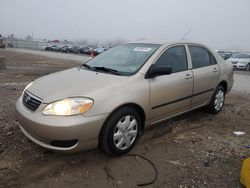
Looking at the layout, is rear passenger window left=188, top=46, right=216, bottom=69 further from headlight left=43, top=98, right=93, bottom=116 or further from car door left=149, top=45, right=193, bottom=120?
headlight left=43, top=98, right=93, bottom=116

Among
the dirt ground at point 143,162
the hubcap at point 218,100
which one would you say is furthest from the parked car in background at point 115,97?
the hubcap at point 218,100

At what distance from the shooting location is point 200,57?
16.1 ft

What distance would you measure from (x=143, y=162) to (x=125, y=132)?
0.47 metres

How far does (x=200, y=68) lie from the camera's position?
4750 millimetres

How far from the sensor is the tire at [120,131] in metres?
3.19

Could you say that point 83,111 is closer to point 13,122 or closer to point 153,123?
point 153,123

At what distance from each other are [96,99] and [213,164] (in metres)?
1.84

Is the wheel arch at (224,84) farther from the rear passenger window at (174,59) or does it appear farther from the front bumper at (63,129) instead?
the front bumper at (63,129)

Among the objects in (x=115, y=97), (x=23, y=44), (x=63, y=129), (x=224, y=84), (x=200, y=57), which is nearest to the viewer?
(x=63, y=129)

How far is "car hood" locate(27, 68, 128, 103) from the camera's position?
311cm

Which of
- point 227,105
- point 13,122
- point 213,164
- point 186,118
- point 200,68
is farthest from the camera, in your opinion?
point 227,105

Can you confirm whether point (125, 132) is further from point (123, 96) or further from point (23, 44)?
point (23, 44)

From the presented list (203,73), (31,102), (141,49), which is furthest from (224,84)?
(31,102)

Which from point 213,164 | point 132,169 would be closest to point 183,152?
point 213,164
